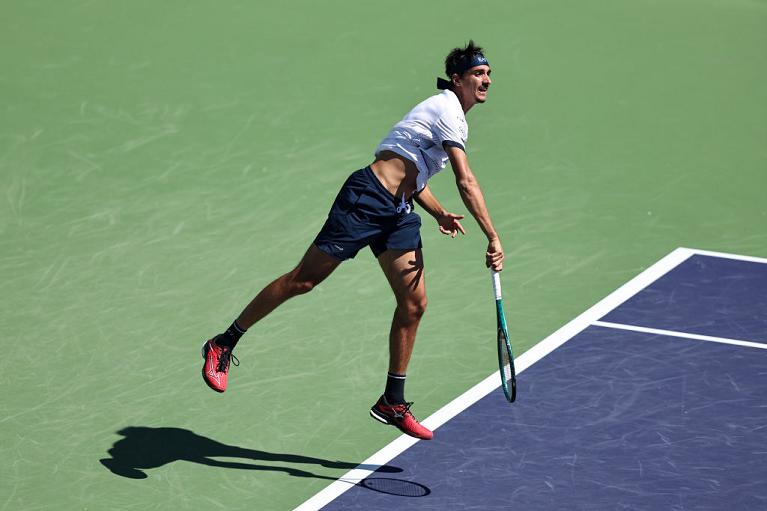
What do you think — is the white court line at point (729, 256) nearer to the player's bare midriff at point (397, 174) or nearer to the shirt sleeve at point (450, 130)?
the player's bare midriff at point (397, 174)

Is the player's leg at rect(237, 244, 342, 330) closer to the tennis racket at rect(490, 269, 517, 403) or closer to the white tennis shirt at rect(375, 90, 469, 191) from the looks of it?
the white tennis shirt at rect(375, 90, 469, 191)

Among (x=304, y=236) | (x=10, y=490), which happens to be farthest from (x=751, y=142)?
(x=10, y=490)

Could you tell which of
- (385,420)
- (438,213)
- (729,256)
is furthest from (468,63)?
(729,256)

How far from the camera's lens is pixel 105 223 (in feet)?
39.0

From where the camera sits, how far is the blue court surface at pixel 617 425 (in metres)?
8.13

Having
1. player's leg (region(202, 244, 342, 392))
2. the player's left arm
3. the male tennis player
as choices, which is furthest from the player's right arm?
player's leg (region(202, 244, 342, 392))

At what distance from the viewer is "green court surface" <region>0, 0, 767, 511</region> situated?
8.94 m

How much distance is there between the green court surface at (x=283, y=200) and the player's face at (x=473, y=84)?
2016 mm

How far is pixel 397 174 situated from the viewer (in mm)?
8484

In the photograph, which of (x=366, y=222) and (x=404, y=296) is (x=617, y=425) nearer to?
(x=404, y=296)

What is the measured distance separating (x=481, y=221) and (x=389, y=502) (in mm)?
1619

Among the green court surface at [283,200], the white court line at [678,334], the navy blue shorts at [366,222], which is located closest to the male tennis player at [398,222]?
the navy blue shorts at [366,222]

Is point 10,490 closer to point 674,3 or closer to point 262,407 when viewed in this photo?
point 262,407

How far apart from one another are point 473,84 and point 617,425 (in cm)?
228
